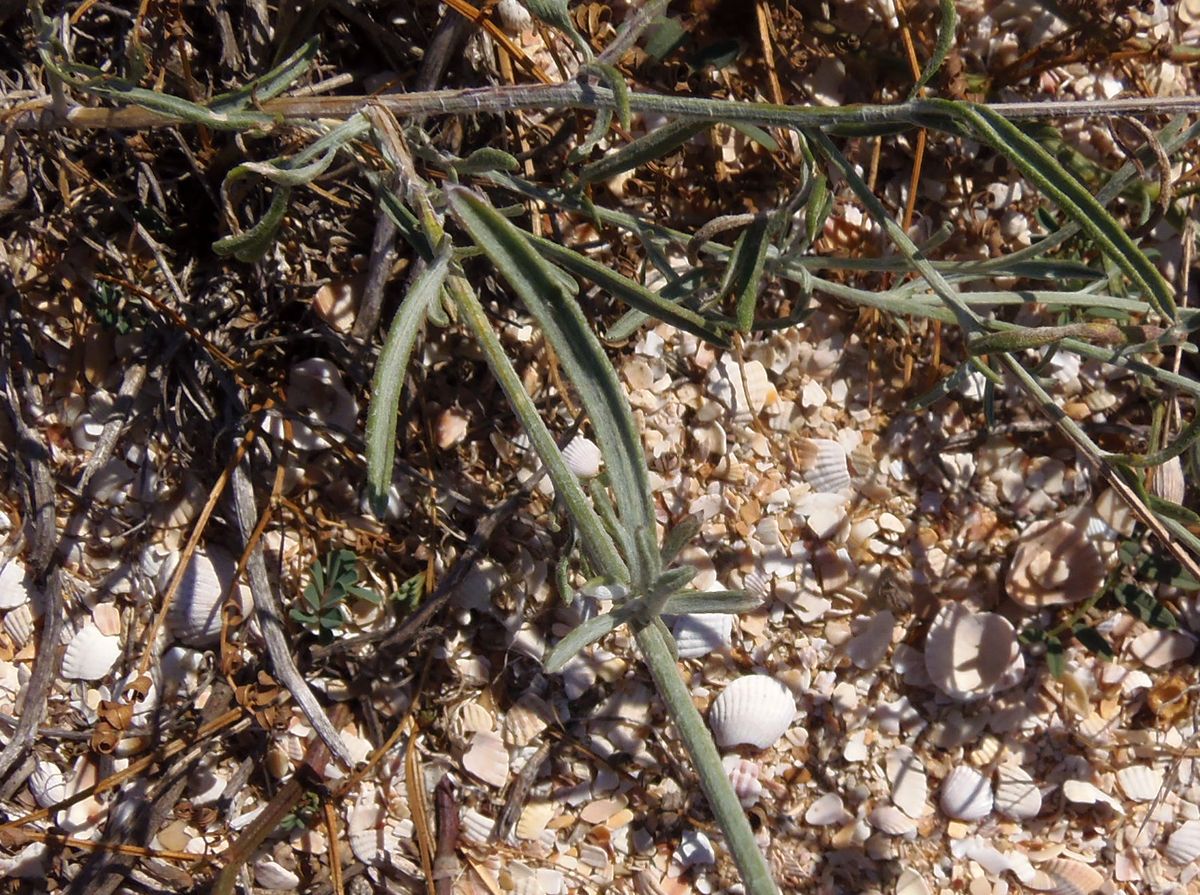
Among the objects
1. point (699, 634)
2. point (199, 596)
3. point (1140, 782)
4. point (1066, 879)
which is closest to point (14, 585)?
point (199, 596)

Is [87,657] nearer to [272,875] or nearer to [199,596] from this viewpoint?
[199,596]

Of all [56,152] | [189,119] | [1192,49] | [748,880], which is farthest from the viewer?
[1192,49]

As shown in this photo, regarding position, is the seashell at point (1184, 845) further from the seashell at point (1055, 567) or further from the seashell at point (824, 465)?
the seashell at point (824, 465)

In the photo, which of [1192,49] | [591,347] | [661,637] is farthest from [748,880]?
[1192,49]

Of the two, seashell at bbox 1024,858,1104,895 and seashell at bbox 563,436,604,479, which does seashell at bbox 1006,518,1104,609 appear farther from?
seashell at bbox 563,436,604,479

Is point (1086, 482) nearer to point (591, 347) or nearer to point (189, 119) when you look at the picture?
point (591, 347)
